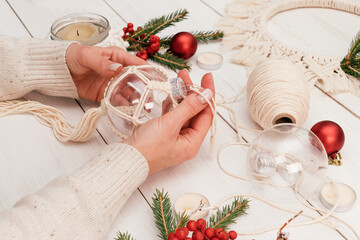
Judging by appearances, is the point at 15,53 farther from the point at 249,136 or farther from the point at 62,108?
the point at 249,136

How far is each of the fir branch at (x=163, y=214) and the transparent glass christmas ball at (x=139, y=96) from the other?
0.15 m

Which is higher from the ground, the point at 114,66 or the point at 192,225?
the point at 114,66

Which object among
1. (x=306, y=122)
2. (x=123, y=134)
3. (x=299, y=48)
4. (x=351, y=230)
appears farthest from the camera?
(x=299, y=48)

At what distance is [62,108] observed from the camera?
3.26 feet

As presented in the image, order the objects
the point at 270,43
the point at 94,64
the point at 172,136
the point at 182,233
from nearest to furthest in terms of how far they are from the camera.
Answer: the point at 182,233 < the point at 172,136 < the point at 94,64 < the point at 270,43

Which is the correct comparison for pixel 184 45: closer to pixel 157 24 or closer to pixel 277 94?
pixel 157 24

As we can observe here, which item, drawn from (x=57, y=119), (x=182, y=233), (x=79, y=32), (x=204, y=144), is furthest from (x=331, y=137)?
(x=79, y=32)

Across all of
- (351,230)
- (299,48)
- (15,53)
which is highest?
(15,53)

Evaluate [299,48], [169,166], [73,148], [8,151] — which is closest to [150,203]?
[169,166]

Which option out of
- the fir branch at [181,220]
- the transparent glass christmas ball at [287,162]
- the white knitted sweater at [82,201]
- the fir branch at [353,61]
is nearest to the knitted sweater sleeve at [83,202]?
the white knitted sweater at [82,201]

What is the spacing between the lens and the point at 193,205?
749 millimetres

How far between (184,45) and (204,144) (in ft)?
1.09

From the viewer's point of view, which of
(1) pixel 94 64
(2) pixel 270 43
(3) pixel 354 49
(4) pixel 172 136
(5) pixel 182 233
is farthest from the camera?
(2) pixel 270 43

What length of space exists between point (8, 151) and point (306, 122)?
2.22 ft
